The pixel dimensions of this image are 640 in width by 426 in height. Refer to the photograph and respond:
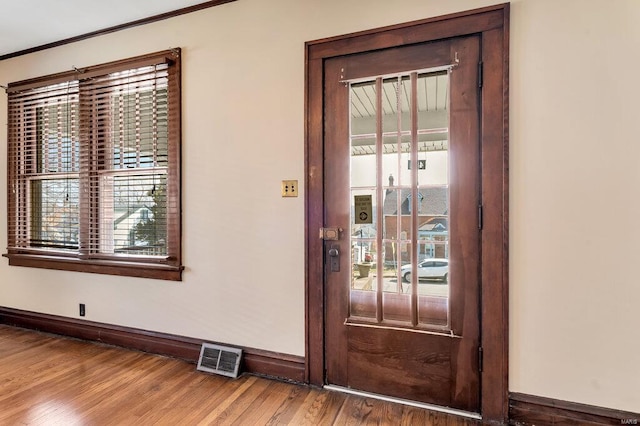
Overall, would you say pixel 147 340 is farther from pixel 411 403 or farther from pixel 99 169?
pixel 411 403

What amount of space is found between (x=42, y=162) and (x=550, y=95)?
13.3 feet

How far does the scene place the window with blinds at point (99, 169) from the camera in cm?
261

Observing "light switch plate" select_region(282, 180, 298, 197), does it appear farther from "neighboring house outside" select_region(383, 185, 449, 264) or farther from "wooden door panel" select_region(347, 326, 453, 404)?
"wooden door panel" select_region(347, 326, 453, 404)

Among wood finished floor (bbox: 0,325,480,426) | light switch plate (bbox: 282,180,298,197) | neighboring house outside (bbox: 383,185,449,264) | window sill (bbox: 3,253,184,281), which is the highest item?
light switch plate (bbox: 282,180,298,197)

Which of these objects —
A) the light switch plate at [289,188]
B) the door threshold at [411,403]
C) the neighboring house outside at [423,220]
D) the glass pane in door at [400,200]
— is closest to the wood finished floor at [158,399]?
the door threshold at [411,403]

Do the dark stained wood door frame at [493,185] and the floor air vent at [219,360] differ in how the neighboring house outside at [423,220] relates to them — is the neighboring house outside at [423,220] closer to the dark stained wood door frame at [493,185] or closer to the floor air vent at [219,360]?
the dark stained wood door frame at [493,185]

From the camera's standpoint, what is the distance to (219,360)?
2.36 metres

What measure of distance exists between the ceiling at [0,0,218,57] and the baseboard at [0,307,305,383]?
98.2 inches

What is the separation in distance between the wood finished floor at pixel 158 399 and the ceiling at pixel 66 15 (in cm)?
264

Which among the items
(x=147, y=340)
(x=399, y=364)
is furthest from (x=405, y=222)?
(x=147, y=340)

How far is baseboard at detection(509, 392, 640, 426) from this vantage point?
165 centimetres

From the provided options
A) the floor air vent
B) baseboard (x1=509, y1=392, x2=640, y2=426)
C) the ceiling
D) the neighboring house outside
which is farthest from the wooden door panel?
the ceiling

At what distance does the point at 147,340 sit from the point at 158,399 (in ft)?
2.56

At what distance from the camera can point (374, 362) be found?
2.05 m
